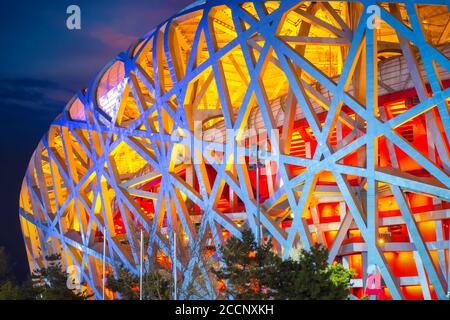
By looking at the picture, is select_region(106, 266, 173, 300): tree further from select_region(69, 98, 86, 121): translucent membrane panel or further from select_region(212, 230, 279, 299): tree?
select_region(69, 98, 86, 121): translucent membrane panel

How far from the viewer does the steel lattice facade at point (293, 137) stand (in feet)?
112

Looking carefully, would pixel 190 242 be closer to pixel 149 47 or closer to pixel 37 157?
pixel 149 47

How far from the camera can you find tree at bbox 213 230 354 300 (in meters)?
25.9

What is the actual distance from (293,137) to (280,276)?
2150cm

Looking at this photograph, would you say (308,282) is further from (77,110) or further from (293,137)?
(77,110)

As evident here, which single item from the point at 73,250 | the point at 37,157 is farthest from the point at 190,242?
the point at 37,157

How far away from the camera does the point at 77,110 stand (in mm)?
60781

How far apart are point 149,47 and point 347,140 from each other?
17242 millimetres

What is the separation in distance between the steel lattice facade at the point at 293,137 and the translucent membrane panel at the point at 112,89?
17 centimetres

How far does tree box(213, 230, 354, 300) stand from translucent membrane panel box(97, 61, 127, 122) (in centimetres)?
2444

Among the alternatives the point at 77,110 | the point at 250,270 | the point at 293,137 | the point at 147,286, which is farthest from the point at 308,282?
the point at 77,110

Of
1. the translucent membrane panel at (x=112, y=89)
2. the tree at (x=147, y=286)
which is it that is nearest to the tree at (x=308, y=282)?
the tree at (x=147, y=286)
